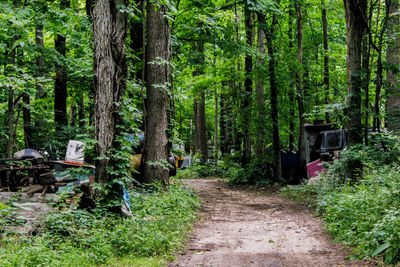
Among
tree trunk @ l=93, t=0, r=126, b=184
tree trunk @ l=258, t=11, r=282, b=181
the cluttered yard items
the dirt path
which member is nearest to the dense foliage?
the dirt path

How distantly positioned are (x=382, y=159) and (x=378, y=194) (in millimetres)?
3362

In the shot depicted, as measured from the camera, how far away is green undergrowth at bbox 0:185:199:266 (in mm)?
4734

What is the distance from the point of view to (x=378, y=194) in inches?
258

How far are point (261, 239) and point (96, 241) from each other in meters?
3.27

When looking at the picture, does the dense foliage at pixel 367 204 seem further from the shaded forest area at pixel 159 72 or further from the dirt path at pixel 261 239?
the shaded forest area at pixel 159 72

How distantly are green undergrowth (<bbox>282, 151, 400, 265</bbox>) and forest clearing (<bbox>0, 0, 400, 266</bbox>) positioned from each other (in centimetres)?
3

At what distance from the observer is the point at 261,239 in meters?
7.20

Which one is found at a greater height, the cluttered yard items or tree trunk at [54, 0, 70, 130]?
tree trunk at [54, 0, 70, 130]

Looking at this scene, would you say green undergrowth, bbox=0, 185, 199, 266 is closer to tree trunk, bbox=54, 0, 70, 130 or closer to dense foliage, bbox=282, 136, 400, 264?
dense foliage, bbox=282, 136, 400, 264

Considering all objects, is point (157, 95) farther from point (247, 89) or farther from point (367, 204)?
point (247, 89)

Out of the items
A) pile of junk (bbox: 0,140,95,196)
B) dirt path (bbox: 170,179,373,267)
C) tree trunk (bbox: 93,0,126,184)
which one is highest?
tree trunk (bbox: 93,0,126,184)

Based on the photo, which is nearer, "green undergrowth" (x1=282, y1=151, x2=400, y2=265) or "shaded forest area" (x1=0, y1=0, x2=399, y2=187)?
"green undergrowth" (x1=282, y1=151, x2=400, y2=265)

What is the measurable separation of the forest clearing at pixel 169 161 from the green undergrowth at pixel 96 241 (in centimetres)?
3

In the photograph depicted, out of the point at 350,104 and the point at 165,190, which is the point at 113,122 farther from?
the point at 350,104
